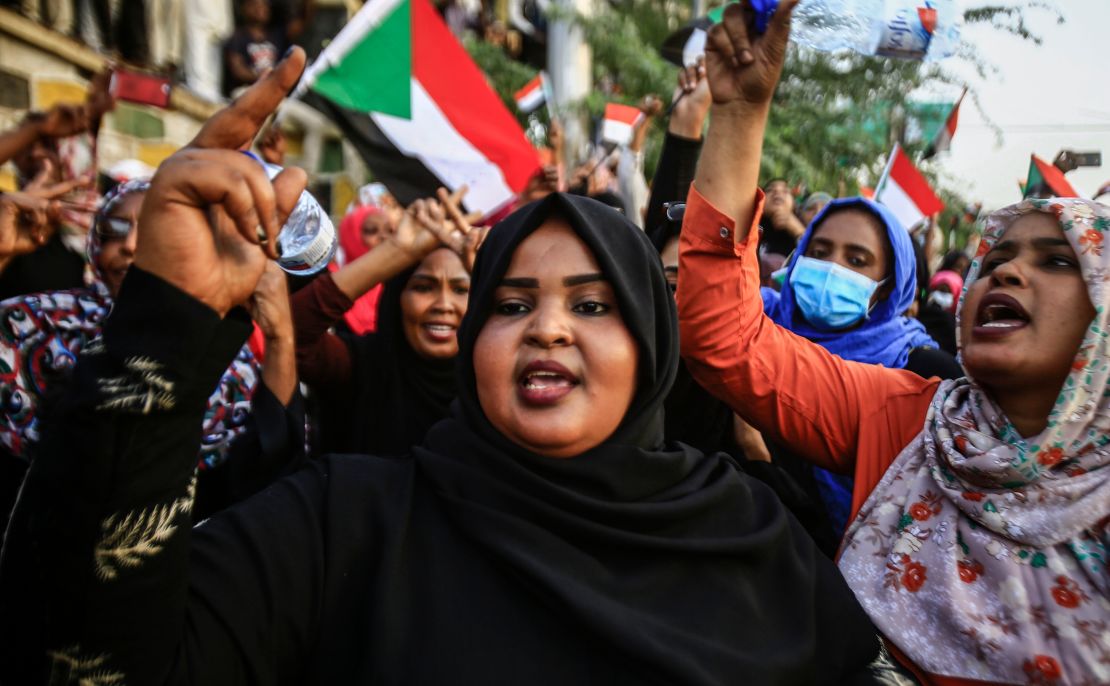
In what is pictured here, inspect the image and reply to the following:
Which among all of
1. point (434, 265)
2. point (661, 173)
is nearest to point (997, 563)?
point (661, 173)

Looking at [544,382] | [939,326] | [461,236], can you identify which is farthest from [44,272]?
[939,326]

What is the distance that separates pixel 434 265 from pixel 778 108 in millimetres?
6290

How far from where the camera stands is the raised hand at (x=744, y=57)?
1.70m

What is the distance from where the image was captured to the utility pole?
32.5 feet

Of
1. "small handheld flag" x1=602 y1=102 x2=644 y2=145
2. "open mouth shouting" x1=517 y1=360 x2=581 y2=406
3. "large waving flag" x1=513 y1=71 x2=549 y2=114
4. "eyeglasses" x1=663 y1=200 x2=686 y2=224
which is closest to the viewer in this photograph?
"open mouth shouting" x1=517 y1=360 x2=581 y2=406

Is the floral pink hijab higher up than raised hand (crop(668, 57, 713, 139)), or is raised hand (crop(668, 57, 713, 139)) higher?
raised hand (crop(668, 57, 713, 139))

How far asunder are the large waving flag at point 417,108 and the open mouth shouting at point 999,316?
2092 millimetres

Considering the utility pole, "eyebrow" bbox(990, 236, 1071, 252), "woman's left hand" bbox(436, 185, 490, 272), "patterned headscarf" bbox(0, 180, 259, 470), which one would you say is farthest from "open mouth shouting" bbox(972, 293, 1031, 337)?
the utility pole

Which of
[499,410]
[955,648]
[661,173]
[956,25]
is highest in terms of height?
[956,25]

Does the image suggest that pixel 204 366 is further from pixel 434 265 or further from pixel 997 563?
pixel 434 265

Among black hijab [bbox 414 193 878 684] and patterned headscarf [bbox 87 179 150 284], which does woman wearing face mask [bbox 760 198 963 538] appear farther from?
patterned headscarf [bbox 87 179 150 284]

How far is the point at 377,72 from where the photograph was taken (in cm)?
321

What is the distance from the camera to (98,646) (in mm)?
886

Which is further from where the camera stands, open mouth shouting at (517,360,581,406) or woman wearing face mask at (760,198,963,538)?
woman wearing face mask at (760,198,963,538)
